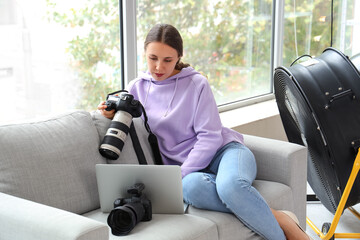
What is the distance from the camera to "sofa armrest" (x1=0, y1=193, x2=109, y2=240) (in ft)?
5.32

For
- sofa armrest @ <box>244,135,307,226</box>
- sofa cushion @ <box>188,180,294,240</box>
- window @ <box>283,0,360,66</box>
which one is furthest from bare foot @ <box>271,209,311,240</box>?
window @ <box>283,0,360,66</box>

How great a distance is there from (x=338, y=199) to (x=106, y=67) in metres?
1.49

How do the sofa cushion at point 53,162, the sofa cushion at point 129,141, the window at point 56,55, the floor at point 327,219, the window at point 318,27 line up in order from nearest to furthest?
the sofa cushion at point 53,162
the sofa cushion at point 129,141
the window at point 56,55
the floor at point 327,219
the window at point 318,27

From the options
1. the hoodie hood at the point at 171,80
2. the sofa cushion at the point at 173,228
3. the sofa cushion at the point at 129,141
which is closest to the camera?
the sofa cushion at the point at 173,228

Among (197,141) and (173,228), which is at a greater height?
(197,141)

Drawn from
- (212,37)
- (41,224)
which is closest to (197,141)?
(41,224)

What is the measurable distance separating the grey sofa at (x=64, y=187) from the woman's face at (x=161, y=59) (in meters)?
0.31

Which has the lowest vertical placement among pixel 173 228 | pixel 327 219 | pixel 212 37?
pixel 327 219

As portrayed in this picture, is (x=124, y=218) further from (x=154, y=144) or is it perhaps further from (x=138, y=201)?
(x=154, y=144)

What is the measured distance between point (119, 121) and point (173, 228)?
576mm

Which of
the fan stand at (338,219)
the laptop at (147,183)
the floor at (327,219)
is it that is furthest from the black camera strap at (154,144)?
the floor at (327,219)

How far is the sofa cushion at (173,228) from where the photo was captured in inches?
76.2

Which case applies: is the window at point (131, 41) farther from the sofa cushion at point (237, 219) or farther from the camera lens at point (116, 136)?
the sofa cushion at point (237, 219)

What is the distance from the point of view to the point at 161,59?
2.45m
